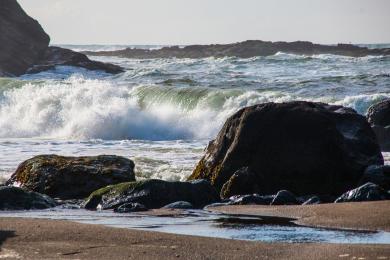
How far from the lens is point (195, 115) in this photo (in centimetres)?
2730

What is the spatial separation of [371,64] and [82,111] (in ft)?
72.5

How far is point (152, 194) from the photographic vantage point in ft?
38.4

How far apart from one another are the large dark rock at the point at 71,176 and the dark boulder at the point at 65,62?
35.6 meters

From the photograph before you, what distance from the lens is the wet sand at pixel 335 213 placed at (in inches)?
368

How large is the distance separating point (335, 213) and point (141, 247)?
3.08 m

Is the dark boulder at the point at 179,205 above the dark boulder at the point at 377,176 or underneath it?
underneath

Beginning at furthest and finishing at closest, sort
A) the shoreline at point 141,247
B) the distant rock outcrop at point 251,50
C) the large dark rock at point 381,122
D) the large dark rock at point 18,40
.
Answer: the distant rock outcrop at point 251,50 < the large dark rock at point 18,40 < the large dark rock at point 381,122 < the shoreline at point 141,247

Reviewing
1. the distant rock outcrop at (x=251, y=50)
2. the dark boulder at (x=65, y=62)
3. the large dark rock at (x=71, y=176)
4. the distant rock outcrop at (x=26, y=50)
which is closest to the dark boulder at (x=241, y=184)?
the large dark rock at (x=71, y=176)

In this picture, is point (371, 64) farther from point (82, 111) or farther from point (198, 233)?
point (198, 233)

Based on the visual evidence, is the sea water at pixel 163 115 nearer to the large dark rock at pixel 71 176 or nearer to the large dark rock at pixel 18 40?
the large dark rock at pixel 71 176

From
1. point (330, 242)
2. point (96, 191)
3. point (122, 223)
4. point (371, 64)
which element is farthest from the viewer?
point (371, 64)

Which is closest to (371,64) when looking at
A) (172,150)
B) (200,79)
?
(200,79)

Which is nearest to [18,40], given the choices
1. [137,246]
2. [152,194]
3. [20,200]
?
[20,200]

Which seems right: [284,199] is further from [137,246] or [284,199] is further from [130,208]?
[137,246]
